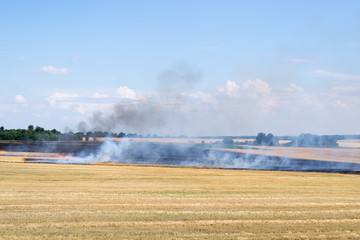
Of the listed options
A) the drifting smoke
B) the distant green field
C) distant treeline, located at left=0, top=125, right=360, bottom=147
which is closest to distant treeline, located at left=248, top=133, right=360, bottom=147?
distant treeline, located at left=0, top=125, right=360, bottom=147

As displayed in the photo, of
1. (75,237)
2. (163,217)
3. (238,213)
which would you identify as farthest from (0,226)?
(238,213)

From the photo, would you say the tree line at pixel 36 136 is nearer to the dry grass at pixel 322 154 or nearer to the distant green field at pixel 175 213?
the dry grass at pixel 322 154

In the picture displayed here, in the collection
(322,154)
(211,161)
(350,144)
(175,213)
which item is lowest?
(211,161)

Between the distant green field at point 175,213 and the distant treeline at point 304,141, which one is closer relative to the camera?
the distant green field at point 175,213

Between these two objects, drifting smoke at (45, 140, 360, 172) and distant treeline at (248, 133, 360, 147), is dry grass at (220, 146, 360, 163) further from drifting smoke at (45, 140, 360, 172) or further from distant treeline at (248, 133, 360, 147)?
distant treeline at (248, 133, 360, 147)

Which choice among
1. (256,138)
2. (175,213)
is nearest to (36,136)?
(256,138)

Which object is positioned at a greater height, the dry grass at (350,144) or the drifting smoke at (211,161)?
the dry grass at (350,144)

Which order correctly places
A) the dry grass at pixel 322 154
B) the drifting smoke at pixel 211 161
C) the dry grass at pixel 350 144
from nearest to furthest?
the drifting smoke at pixel 211 161 → the dry grass at pixel 322 154 → the dry grass at pixel 350 144

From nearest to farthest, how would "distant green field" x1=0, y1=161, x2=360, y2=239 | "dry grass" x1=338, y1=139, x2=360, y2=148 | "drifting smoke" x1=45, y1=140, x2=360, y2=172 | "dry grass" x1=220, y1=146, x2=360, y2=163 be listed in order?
"distant green field" x1=0, y1=161, x2=360, y2=239 < "drifting smoke" x1=45, y1=140, x2=360, y2=172 < "dry grass" x1=220, y1=146, x2=360, y2=163 < "dry grass" x1=338, y1=139, x2=360, y2=148

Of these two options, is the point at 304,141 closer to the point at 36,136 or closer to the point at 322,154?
the point at 322,154

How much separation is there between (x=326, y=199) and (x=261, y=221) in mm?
9611

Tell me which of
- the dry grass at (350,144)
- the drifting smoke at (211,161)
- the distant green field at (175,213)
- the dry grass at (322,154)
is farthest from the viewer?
the dry grass at (350,144)

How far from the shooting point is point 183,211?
70.5 feet

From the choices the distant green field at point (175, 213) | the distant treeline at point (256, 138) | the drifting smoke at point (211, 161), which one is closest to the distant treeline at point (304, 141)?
the distant treeline at point (256, 138)
